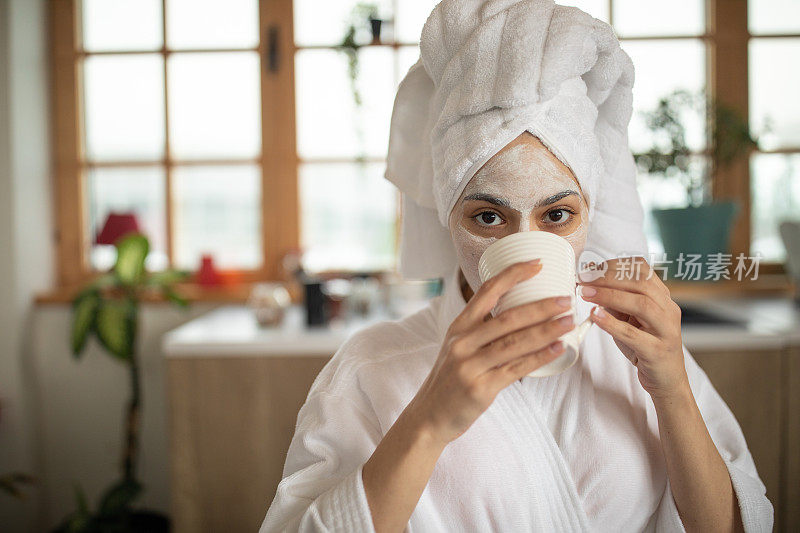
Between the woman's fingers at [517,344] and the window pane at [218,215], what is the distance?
207 cm

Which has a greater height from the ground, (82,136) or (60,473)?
(82,136)

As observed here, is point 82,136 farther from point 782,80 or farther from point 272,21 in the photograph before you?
A: point 782,80

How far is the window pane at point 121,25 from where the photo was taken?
2.52 metres

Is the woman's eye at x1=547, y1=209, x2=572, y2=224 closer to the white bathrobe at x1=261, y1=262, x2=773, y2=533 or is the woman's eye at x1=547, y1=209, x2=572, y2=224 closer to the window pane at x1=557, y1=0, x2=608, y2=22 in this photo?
the white bathrobe at x1=261, y1=262, x2=773, y2=533

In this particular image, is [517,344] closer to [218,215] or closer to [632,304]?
[632,304]

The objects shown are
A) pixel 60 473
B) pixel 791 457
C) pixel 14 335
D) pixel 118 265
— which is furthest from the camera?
pixel 60 473

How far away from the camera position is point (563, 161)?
79 cm

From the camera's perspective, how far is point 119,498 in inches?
83.6

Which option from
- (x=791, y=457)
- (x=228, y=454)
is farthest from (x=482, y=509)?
(x=791, y=457)

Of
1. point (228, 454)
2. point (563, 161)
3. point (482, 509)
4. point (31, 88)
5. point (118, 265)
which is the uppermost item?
point (31, 88)

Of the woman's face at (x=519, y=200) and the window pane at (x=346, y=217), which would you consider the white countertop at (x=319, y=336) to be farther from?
the woman's face at (x=519, y=200)

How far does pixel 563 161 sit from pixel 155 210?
220 cm

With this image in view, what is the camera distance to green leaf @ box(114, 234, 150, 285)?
2184mm

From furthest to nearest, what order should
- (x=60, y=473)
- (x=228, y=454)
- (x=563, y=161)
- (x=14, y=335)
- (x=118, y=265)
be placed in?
(x=60, y=473)
(x=14, y=335)
(x=118, y=265)
(x=228, y=454)
(x=563, y=161)
